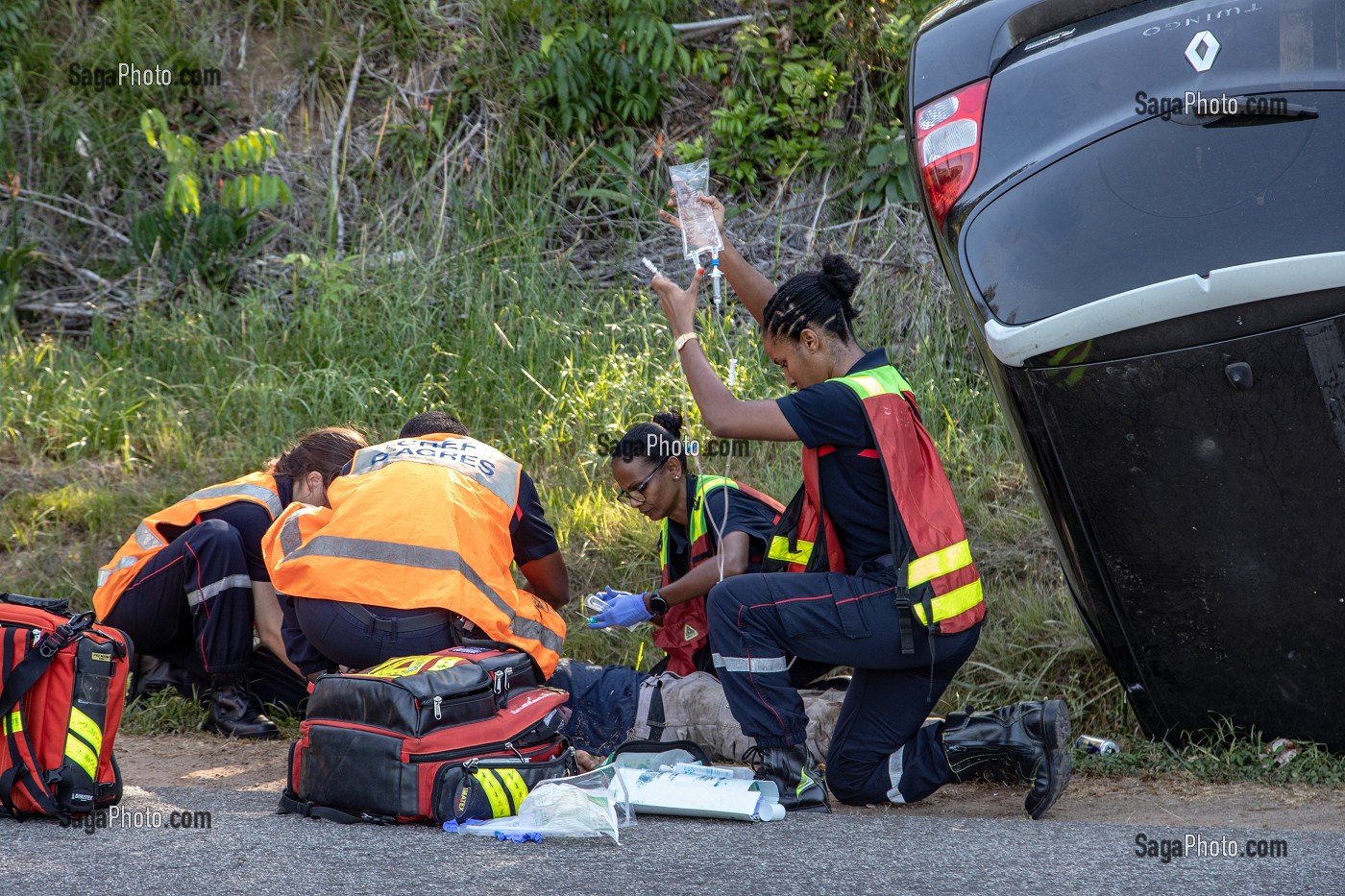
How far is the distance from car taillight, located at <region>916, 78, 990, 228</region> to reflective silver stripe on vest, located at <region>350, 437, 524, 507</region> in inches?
65.8

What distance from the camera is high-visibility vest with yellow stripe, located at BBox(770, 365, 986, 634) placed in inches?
146

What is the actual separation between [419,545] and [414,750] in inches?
32.6

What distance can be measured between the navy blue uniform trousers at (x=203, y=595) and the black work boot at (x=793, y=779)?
2.20 m

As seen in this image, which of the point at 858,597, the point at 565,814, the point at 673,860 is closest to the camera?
the point at 673,860

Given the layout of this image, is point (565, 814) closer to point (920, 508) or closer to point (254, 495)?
point (920, 508)

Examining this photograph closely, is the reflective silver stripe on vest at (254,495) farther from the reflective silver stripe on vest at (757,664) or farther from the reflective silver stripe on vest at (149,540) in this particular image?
the reflective silver stripe on vest at (757,664)

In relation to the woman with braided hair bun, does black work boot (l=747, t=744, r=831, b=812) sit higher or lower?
lower

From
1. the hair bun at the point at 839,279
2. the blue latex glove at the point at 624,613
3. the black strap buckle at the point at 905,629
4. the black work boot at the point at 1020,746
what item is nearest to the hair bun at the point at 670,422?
the blue latex glove at the point at 624,613

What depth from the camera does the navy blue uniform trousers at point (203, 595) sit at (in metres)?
4.94

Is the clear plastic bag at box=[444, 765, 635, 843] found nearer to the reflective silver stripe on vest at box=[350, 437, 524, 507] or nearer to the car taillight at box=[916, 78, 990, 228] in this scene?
the reflective silver stripe on vest at box=[350, 437, 524, 507]

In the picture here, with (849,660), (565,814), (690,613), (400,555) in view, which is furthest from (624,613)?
(565,814)

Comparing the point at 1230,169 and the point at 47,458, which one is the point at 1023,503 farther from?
the point at 47,458

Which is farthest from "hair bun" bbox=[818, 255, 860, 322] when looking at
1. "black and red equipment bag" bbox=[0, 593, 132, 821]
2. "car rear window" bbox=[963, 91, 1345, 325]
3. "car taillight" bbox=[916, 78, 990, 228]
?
"black and red equipment bag" bbox=[0, 593, 132, 821]

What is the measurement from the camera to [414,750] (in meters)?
3.47
